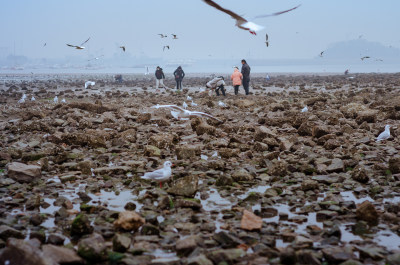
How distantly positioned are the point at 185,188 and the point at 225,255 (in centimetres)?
217

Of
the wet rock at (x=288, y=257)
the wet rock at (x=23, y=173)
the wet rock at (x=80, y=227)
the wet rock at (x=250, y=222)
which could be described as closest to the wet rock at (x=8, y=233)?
the wet rock at (x=80, y=227)

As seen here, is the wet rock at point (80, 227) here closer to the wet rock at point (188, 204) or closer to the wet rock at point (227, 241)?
the wet rock at point (188, 204)

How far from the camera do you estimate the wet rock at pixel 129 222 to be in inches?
180

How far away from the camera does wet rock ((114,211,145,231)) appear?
4.57 metres

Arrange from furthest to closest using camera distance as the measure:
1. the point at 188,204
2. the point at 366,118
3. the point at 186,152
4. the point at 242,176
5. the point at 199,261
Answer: the point at 366,118 → the point at 186,152 → the point at 242,176 → the point at 188,204 → the point at 199,261

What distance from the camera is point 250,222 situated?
4602 mm

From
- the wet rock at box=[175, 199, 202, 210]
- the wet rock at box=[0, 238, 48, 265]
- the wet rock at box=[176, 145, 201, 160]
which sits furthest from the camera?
the wet rock at box=[176, 145, 201, 160]

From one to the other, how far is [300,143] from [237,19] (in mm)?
5614

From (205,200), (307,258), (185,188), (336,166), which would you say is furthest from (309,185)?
(307,258)

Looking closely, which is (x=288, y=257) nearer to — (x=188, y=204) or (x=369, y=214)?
(x=369, y=214)

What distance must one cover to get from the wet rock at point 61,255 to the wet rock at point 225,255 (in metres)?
1.26

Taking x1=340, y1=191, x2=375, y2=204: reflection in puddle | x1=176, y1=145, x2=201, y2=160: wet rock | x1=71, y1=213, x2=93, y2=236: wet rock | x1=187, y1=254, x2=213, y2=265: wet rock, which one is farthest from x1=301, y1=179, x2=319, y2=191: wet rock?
x1=71, y1=213, x2=93, y2=236: wet rock

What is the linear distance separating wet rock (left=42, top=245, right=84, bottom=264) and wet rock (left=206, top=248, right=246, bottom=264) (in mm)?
1259

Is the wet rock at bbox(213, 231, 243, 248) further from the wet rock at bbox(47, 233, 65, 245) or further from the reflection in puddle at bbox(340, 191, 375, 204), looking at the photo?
the reflection in puddle at bbox(340, 191, 375, 204)
